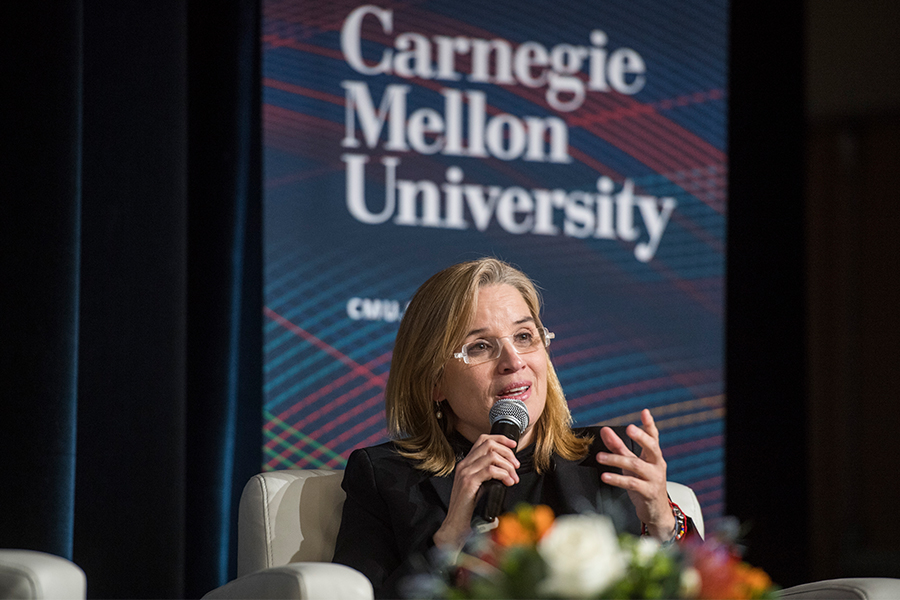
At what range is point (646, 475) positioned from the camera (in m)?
1.60

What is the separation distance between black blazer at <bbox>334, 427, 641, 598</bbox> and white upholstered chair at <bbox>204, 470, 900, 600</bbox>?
0.08m

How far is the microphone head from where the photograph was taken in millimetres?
1735

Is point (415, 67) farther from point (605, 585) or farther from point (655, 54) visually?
point (605, 585)

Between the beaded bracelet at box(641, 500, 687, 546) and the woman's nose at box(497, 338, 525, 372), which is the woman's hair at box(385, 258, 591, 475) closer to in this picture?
the woman's nose at box(497, 338, 525, 372)

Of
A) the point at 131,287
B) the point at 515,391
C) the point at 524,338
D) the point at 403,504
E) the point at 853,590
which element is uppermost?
the point at 131,287

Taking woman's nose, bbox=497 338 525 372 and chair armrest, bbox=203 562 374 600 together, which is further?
woman's nose, bbox=497 338 525 372

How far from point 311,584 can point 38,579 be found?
493 mm

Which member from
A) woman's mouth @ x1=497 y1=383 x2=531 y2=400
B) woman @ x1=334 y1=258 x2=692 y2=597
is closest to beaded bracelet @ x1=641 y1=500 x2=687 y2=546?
woman @ x1=334 y1=258 x2=692 y2=597

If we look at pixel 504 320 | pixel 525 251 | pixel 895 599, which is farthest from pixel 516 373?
pixel 525 251

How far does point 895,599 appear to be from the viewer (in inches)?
62.4

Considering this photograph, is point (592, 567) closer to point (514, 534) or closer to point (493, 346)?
point (514, 534)

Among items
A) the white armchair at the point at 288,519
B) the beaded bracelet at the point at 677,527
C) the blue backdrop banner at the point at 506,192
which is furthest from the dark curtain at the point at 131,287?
the beaded bracelet at the point at 677,527

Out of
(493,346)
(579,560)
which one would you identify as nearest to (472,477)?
(493,346)

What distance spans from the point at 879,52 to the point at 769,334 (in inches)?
94.3
